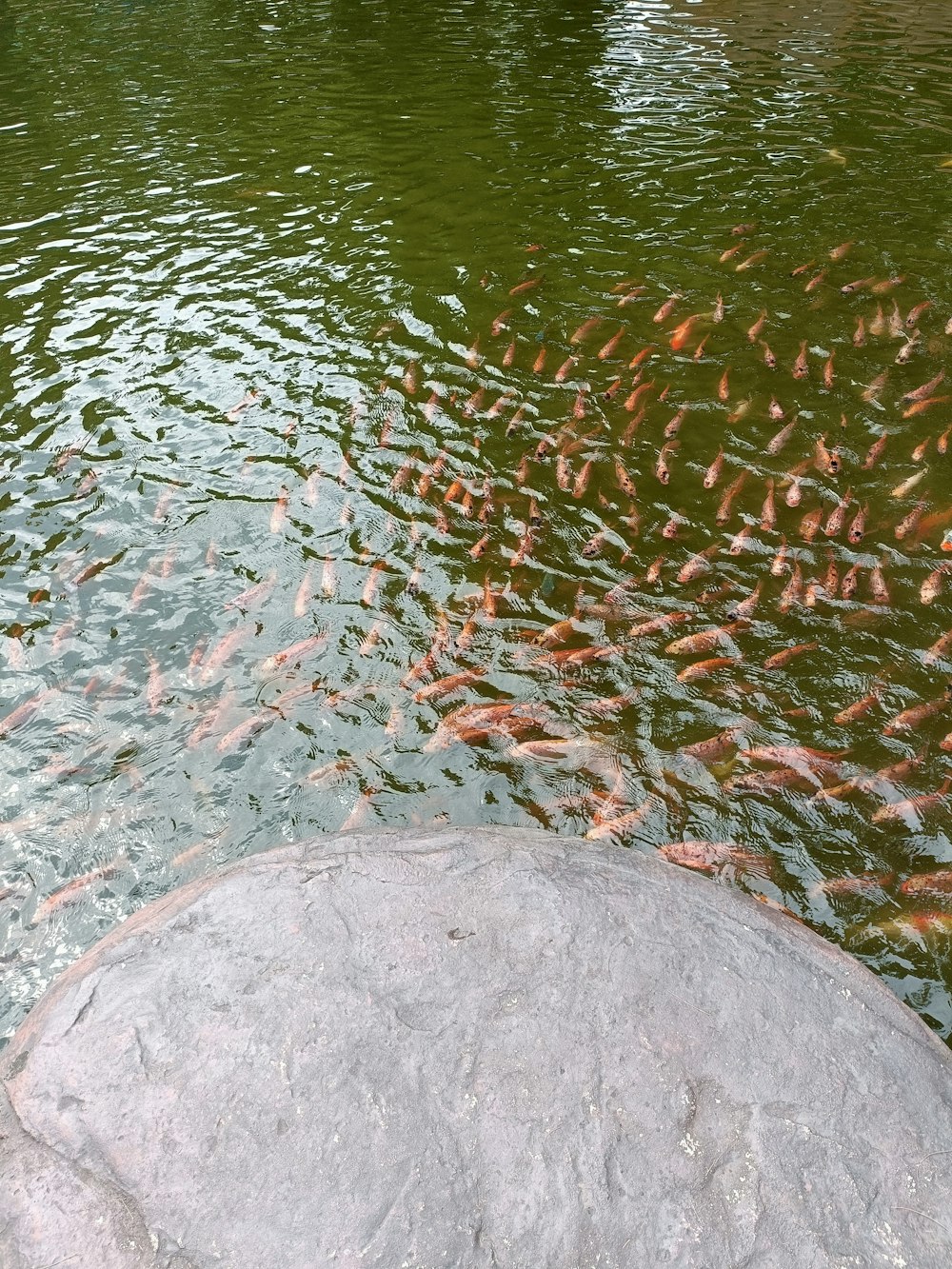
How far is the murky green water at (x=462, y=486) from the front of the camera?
21.3ft

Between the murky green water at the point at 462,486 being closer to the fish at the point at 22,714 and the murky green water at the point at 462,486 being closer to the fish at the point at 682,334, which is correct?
the fish at the point at 22,714

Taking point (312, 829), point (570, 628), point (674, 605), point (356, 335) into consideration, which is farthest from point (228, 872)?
point (356, 335)

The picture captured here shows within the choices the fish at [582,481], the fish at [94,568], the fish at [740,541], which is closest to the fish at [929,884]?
the fish at [740,541]

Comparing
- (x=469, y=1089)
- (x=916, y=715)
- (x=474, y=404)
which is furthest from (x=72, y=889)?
(x=474, y=404)

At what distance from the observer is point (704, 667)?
7324 mm

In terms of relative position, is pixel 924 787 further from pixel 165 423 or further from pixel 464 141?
pixel 464 141

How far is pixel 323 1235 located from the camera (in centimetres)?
385

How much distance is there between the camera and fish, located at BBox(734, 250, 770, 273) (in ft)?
41.1

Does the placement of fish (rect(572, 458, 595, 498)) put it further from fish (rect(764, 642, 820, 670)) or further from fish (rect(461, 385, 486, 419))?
fish (rect(764, 642, 820, 670))

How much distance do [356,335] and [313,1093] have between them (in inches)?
361

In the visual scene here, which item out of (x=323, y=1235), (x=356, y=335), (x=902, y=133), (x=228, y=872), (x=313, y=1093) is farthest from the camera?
(x=902, y=133)

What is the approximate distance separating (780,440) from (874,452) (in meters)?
0.85

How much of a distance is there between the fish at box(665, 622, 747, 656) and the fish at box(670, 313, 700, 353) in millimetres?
4631

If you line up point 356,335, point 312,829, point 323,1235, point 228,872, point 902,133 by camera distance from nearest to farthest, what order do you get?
point 323,1235
point 228,872
point 312,829
point 356,335
point 902,133
